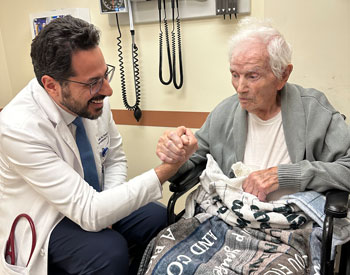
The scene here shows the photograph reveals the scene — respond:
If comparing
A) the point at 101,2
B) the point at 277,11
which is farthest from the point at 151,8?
the point at 277,11

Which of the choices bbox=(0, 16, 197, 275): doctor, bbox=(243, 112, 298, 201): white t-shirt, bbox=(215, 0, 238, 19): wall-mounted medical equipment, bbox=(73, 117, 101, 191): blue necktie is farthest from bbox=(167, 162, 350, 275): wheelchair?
bbox=(215, 0, 238, 19): wall-mounted medical equipment

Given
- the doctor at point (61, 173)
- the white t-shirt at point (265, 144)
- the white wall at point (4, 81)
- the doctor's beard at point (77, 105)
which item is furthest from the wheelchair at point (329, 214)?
the white wall at point (4, 81)

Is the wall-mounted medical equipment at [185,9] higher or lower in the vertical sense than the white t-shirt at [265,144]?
higher

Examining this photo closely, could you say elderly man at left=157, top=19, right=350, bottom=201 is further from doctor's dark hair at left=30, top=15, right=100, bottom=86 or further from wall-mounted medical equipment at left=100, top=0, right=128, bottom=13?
wall-mounted medical equipment at left=100, top=0, right=128, bottom=13

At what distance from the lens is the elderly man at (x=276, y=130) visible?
1337 mm

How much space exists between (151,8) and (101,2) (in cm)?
36

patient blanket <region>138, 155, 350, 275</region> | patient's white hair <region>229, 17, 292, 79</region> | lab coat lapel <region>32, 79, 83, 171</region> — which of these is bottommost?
patient blanket <region>138, 155, 350, 275</region>

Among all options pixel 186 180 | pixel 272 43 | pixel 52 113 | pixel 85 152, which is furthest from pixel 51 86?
pixel 272 43

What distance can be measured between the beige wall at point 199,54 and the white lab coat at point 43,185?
1089mm

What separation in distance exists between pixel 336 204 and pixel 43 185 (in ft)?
3.46

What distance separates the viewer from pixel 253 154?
155 centimetres

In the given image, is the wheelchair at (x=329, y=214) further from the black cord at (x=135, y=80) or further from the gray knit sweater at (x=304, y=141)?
the black cord at (x=135, y=80)

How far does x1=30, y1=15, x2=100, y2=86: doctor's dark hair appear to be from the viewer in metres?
1.24

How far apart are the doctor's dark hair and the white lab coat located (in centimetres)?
14
